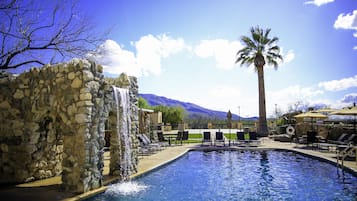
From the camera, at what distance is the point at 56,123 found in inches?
297

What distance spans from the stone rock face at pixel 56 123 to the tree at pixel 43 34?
173 centimetres

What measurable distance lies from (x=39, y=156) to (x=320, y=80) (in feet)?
68.4

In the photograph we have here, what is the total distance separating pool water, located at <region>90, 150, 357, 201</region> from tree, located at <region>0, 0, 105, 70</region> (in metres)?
5.33

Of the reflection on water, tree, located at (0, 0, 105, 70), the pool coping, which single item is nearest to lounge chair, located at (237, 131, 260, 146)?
the pool coping

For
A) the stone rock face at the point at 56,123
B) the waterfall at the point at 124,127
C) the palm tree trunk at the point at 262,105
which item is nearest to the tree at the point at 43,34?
the stone rock face at the point at 56,123

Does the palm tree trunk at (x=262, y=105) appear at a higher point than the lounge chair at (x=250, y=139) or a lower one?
higher

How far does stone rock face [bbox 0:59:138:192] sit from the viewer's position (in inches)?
244

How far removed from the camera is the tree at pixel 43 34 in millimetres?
8531

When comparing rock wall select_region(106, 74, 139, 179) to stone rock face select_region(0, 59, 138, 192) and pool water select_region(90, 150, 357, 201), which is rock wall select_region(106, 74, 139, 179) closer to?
stone rock face select_region(0, 59, 138, 192)

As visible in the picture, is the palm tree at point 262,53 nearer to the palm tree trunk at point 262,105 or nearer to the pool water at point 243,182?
the palm tree trunk at point 262,105

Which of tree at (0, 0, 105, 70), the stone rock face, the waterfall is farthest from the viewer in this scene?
tree at (0, 0, 105, 70)

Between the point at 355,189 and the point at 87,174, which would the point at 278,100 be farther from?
the point at 87,174

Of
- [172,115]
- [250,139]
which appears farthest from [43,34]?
[172,115]

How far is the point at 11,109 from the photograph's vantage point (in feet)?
23.5
